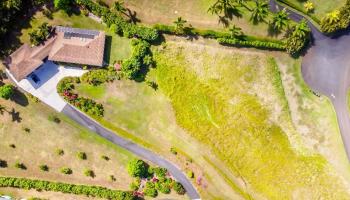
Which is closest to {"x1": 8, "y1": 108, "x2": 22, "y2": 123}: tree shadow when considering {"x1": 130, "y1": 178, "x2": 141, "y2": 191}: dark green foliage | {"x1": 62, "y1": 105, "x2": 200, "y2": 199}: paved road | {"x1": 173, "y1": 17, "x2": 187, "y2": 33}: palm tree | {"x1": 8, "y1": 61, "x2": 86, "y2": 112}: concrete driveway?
{"x1": 8, "y1": 61, "x2": 86, "y2": 112}: concrete driveway

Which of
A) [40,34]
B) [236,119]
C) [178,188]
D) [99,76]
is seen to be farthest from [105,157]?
[236,119]

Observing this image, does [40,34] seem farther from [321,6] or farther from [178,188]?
[321,6]

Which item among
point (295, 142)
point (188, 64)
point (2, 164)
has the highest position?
point (188, 64)

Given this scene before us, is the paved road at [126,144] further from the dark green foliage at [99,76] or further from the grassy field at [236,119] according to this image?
the dark green foliage at [99,76]

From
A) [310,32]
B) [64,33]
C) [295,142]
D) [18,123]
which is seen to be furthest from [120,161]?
[310,32]

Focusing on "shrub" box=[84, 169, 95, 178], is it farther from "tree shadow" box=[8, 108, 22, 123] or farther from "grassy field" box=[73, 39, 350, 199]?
"tree shadow" box=[8, 108, 22, 123]

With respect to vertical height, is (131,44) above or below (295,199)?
above

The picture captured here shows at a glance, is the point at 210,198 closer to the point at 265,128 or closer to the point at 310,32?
the point at 265,128
